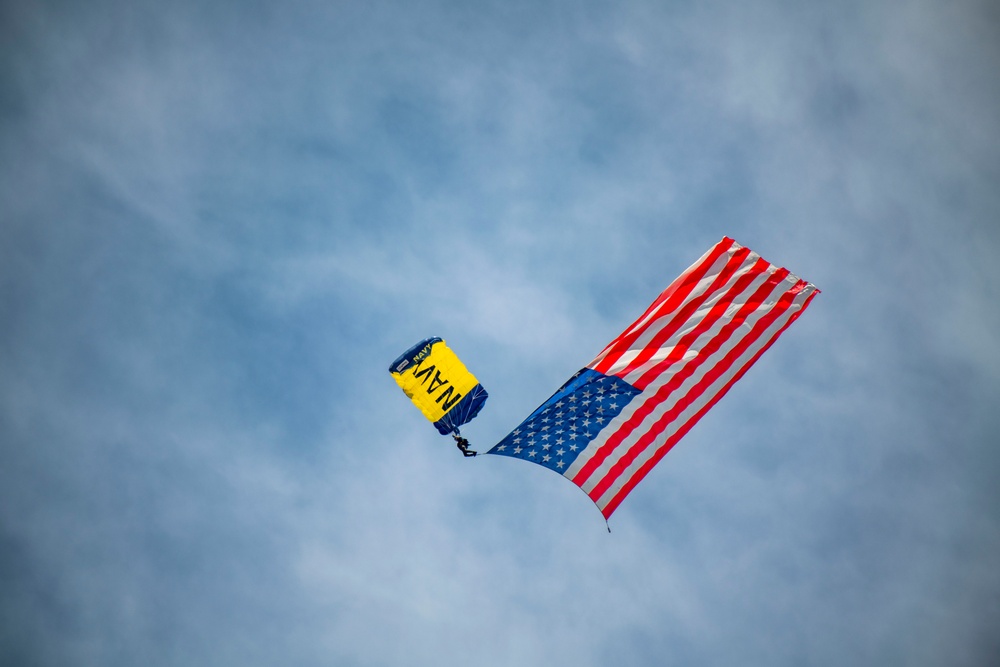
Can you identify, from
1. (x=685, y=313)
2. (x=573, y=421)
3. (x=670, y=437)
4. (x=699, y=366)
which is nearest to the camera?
(x=573, y=421)

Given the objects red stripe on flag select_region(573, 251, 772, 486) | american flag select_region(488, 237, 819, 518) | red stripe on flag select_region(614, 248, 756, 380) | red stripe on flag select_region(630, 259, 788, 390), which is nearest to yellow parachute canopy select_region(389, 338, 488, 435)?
american flag select_region(488, 237, 819, 518)

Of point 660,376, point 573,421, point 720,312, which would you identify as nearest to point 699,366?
point 660,376

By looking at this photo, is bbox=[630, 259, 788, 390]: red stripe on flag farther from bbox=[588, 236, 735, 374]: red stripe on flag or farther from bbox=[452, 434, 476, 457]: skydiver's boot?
bbox=[452, 434, 476, 457]: skydiver's boot

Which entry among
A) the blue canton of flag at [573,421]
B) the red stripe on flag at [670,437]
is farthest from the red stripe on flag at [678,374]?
the red stripe on flag at [670,437]

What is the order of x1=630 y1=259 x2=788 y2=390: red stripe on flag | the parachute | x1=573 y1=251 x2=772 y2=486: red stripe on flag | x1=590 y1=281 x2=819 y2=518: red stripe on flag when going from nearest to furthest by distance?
x1=590 y1=281 x2=819 y2=518: red stripe on flag, x1=573 y1=251 x2=772 y2=486: red stripe on flag, x1=630 y1=259 x2=788 y2=390: red stripe on flag, the parachute

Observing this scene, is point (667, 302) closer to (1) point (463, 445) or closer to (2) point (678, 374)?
(2) point (678, 374)

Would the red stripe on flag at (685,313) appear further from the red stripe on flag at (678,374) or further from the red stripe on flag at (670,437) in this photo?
the red stripe on flag at (670,437)

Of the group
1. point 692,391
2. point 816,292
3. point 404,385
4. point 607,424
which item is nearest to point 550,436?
point 607,424

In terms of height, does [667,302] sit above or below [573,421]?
above
